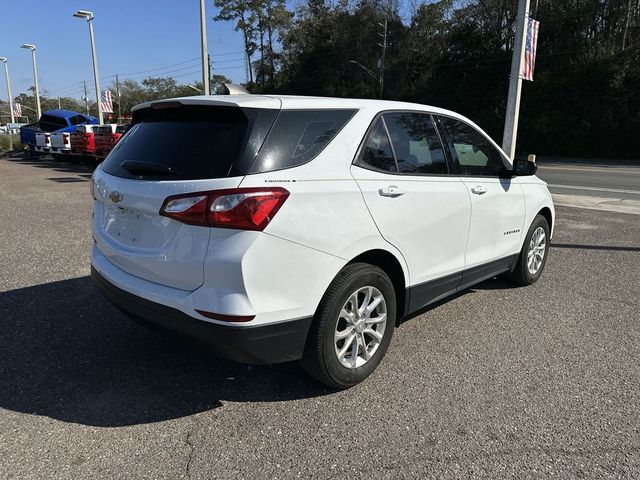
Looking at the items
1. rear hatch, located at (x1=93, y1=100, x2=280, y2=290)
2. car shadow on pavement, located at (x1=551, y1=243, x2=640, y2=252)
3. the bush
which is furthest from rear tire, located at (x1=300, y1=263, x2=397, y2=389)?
the bush

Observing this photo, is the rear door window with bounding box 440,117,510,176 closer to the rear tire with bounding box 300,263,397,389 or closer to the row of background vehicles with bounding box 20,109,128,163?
the rear tire with bounding box 300,263,397,389

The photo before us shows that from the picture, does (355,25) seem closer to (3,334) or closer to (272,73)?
A: (272,73)

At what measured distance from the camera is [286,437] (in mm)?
2816

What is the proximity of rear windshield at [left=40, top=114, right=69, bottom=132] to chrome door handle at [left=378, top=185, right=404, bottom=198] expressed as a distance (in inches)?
920

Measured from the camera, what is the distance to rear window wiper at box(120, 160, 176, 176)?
9.48ft

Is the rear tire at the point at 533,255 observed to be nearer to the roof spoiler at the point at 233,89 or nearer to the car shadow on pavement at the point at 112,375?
the car shadow on pavement at the point at 112,375

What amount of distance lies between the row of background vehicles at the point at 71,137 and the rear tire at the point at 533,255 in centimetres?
1304

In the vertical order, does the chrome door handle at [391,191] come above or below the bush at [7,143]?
→ above

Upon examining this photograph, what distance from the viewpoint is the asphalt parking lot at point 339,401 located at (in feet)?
8.57

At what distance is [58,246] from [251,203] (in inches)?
200

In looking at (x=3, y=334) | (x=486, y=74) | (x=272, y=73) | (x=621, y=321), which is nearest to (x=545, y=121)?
(x=486, y=74)

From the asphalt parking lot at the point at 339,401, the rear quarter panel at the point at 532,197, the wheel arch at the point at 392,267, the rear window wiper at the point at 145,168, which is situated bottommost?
the asphalt parking lot at the point at 339,401

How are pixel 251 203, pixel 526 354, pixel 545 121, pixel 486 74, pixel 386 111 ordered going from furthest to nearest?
pixel 486 74 → pixel 545 121 → pixel 526 354 → pixel 386 111 → pixel 251 203

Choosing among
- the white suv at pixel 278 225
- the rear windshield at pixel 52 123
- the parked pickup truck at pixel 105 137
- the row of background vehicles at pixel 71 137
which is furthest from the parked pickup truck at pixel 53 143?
the white suv at pixel 278 225
